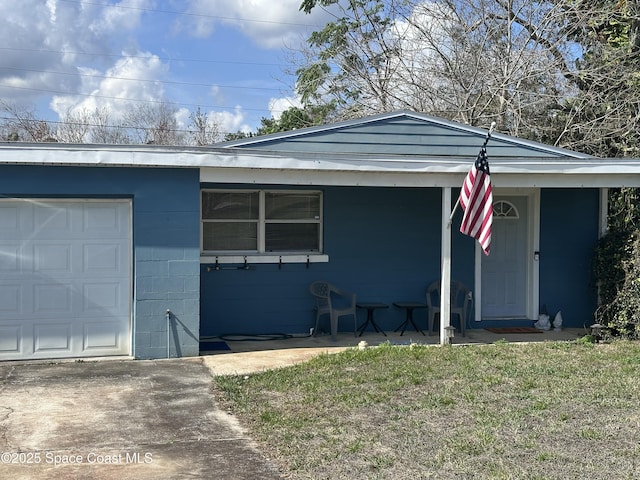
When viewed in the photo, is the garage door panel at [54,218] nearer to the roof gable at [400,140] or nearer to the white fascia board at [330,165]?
the white fascia board at [330,165]

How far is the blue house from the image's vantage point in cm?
877

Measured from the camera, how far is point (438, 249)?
11.6 metres

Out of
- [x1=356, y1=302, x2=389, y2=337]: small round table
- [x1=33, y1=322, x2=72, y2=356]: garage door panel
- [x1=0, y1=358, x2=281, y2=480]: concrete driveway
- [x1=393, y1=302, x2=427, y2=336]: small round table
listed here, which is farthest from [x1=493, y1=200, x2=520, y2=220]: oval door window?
[x1=33, y1=322, x2=72, y2=356]: garage door panel

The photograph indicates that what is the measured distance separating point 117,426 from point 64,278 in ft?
10.7

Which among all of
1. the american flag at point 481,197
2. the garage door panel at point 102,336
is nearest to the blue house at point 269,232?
the garage door panel at point 102,336

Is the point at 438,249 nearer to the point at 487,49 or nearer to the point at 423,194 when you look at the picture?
the point at 423,194

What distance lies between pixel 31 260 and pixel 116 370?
1723 millimetres

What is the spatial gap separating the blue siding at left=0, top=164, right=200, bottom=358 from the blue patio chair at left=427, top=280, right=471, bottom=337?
376 centimetres

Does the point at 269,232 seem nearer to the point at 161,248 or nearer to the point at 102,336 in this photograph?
the point at 161,248

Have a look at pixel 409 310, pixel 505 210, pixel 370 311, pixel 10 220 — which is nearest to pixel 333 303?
pixel 370 311

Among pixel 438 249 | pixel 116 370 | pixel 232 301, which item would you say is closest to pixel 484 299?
pixel 438 249

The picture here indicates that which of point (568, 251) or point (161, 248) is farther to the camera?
point (568, 251)

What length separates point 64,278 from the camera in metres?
8.88

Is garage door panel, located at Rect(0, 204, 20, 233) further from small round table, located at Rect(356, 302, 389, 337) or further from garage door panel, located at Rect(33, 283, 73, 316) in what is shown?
small round table, located at Rect(356, 302, 389, 337)
